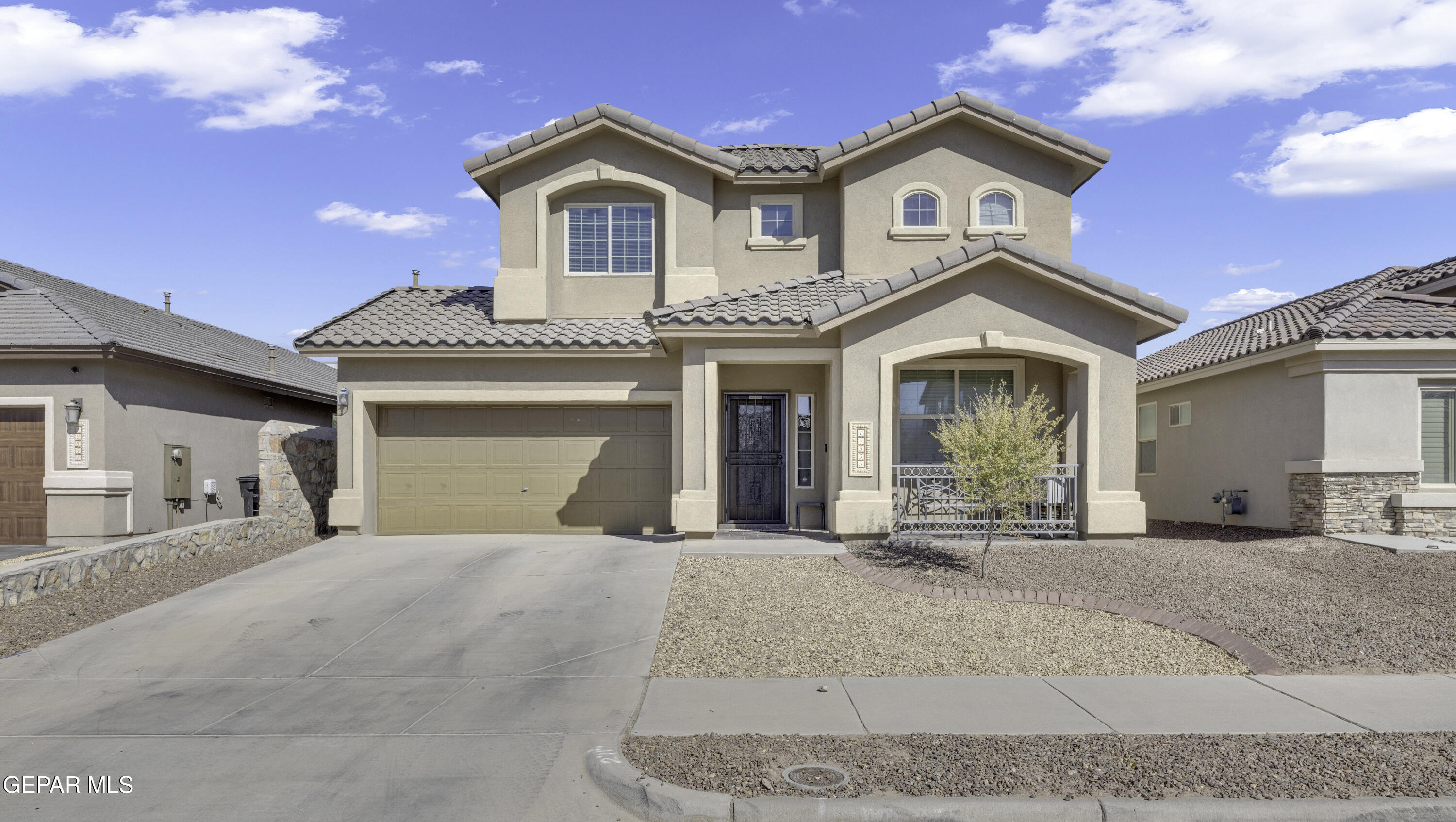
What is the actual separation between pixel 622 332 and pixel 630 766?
9976 mm

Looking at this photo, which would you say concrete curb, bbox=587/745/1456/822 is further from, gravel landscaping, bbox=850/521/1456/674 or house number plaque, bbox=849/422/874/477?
house number plaque, bbox=849/422/874/477

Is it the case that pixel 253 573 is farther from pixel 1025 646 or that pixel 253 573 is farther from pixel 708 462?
pixel 1025 646

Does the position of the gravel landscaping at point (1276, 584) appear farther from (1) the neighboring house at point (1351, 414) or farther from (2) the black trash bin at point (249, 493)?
(2) the black trash bin at point (249, 493)

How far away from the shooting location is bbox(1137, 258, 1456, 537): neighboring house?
13.0 m

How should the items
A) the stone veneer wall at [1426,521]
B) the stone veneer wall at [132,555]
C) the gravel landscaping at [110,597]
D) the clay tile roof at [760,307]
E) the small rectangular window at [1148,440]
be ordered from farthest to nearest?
the small rectangular window at [1148,440] < the stone veneer wall at [1426,521] < the clay tile roof at [760,307] < the stone veneer wall at [132,555] < the gravel landscaping at [110,597]

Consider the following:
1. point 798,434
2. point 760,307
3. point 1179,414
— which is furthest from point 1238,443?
point 760,307

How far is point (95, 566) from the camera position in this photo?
10.8 m

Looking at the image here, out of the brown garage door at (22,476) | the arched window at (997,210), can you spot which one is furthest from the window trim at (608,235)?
the brown garage door at (22,476)

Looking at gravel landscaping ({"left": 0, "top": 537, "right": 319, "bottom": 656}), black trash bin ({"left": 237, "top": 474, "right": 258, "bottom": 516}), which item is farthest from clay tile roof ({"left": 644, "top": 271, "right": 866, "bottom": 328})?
black trash bin ({"left": 237, "top": 474, "right": 258, "bottom": 516})

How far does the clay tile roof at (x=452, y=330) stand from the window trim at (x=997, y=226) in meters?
5.98

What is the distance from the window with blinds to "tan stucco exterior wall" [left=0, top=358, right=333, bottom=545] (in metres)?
20.3

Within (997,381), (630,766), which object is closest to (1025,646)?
(630,766)

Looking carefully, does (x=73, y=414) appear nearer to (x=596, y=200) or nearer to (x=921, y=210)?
(x=596, y=200)

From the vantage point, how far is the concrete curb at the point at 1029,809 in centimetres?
474
